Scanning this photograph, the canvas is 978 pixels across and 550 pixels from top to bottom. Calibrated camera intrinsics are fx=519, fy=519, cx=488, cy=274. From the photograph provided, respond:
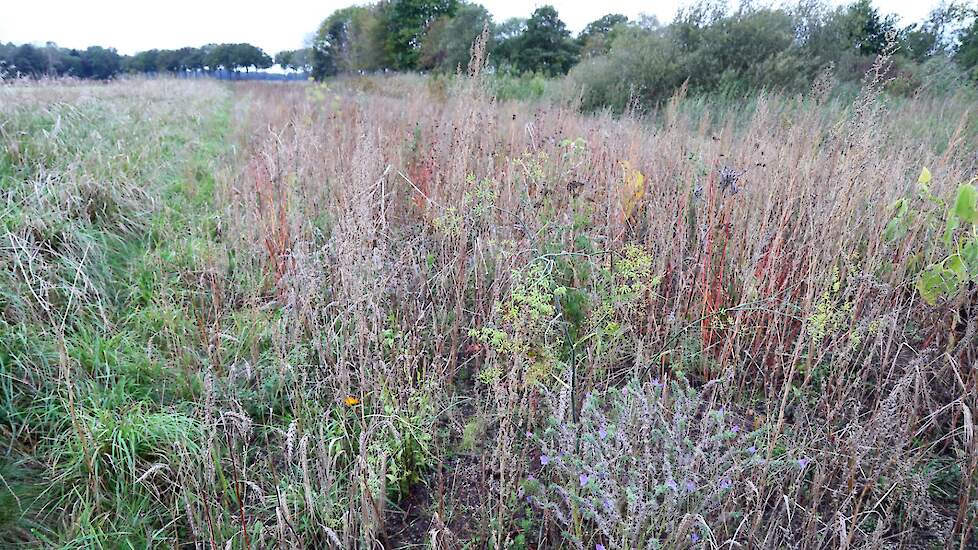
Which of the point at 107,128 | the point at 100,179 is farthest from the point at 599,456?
the point at 107,128

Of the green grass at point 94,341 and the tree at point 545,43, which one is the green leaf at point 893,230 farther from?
the tree at point 545,43

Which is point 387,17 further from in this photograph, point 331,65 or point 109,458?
point 109,458

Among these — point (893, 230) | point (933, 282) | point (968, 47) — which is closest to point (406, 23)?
point (968, 47)

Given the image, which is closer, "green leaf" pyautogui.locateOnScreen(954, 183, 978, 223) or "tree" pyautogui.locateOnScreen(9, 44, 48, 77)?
"green leaf" pyautogui.locateOnScreen(954, 183, 978, 223)

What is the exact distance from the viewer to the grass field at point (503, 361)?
1.62m

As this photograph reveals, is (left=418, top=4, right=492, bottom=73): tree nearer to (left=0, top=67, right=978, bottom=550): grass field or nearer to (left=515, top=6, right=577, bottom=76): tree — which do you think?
(left=515, top=6, right=577, bottom=76): tree

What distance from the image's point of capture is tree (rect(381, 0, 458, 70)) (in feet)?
97.9

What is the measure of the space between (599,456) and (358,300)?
3.18 feet

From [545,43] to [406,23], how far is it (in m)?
9.89

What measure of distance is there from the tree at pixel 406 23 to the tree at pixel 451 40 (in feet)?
5.58

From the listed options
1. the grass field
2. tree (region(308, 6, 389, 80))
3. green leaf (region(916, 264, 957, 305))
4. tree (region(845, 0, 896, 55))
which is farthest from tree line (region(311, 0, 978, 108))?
tree (region(308, 6, 389, 80))

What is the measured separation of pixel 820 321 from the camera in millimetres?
1908

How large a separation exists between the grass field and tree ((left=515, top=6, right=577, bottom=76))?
22.3 metres

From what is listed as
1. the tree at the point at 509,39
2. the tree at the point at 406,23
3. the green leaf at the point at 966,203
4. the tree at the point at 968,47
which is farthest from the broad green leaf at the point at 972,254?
the tree at the point at 406,23
